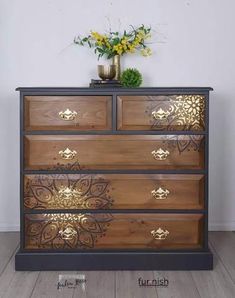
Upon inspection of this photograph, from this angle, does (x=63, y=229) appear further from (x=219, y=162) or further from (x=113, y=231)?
(x=219, y=162)

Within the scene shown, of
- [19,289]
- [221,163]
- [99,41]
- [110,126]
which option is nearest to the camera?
[19,289]

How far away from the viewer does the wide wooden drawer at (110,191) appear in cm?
241

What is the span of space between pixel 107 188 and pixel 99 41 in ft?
3.26

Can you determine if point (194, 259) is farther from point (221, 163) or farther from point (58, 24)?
point (58, 24)

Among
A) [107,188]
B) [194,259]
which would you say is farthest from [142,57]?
[194,259]

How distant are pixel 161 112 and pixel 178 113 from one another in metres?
0.09

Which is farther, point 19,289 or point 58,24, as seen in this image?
point 58,24

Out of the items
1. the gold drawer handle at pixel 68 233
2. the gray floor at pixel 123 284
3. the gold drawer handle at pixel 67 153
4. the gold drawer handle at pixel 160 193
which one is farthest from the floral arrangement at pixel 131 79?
the gray floor at pixel 123 284

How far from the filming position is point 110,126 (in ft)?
7.85

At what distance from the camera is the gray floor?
2.16 metres

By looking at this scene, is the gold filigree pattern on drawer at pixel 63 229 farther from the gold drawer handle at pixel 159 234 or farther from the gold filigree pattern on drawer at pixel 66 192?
the gold drawer handle at pixel 159 234

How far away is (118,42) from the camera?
290 centimetres

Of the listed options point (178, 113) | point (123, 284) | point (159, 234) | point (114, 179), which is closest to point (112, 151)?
point (114, 179)

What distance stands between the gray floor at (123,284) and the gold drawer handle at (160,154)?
1.95ft
